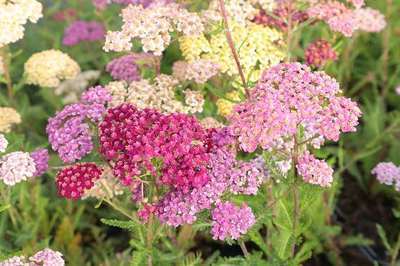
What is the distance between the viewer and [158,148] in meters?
2.91

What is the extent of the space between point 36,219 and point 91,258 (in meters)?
0.70

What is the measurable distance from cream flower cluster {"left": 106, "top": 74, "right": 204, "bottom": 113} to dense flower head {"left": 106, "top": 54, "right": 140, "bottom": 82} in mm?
303

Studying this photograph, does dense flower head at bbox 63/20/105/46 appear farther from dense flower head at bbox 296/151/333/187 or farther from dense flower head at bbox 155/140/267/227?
dense flower head at bbox 296/151/333/187

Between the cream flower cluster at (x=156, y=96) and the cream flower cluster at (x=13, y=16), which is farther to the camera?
the cream flower cluster at (x=13, y=16)

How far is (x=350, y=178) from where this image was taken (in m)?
5.62

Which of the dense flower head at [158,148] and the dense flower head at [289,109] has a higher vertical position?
the dense flower head at [289,109]

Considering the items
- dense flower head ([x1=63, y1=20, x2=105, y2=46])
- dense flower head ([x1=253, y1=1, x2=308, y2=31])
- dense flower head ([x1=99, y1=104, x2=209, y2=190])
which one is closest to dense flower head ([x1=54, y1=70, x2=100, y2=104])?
dense flower head ([x1=63, y1=20, x2=105, y2=46])

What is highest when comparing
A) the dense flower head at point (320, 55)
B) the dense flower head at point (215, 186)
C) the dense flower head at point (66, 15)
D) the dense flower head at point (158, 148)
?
the dense flower head at point (66, 15)

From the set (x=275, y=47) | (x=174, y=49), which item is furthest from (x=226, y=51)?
(x=174, y=49)

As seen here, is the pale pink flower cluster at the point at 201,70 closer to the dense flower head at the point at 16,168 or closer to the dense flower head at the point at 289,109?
the dense flower head at the point at 289,109

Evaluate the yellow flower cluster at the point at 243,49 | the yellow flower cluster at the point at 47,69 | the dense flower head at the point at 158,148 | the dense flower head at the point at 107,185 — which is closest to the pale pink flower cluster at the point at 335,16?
the yellow flower cluster at the point at 243,49

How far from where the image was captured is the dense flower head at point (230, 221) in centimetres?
302

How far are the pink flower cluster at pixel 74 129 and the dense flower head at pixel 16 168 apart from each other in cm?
16

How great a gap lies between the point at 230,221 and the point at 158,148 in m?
0.49
